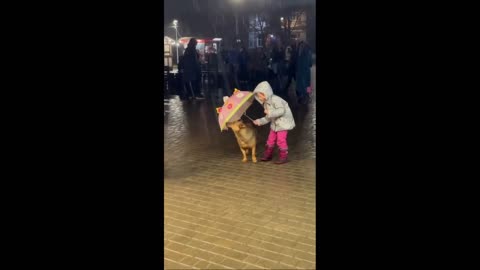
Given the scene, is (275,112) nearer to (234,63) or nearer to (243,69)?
(243,69)

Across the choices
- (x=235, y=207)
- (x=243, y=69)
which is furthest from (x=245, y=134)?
(x=243, y=69)

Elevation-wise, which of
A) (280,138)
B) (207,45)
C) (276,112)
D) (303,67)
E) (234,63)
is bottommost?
(280,138)

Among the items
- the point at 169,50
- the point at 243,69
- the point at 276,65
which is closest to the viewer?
the point at 169,50

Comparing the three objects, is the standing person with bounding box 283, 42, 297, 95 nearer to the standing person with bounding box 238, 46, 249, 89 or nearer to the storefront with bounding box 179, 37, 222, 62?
the standing person with bounding box 238, 46, 249, 89

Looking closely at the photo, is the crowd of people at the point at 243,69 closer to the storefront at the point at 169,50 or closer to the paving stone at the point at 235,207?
the storefront at the point at 169,50

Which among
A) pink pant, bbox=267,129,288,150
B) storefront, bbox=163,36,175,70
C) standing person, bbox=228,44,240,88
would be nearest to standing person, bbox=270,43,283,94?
standing person, bbox=228,44,240,88

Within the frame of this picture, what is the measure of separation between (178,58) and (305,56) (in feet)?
14.5

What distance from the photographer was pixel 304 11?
583 inches

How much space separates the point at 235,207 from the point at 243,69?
995 cm

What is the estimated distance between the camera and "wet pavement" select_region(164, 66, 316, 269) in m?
3.35

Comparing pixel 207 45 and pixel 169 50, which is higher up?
pixel 207 45

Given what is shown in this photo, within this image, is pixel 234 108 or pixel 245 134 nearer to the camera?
pixel 234 108

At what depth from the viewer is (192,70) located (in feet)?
42.5
